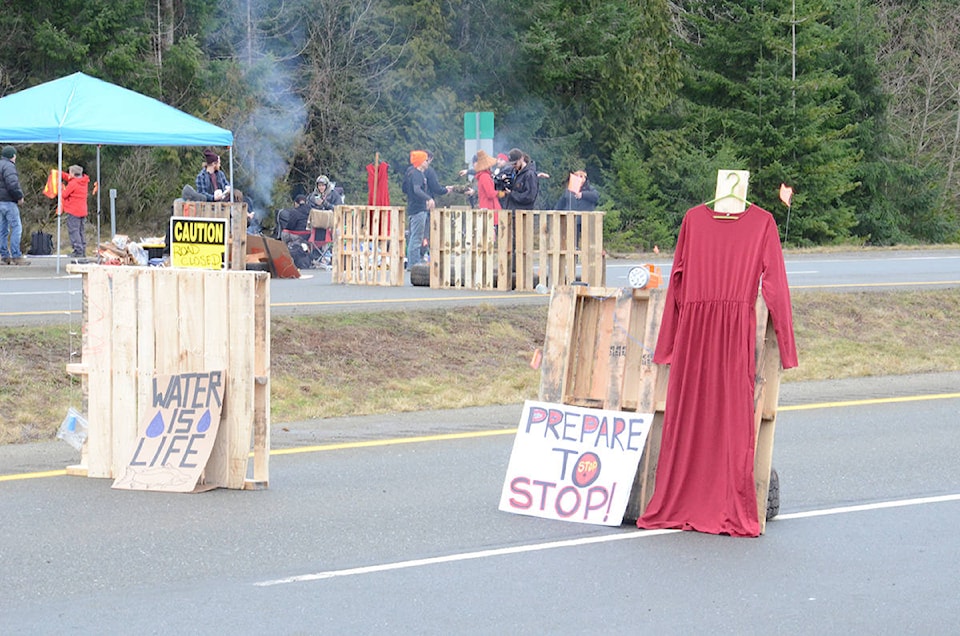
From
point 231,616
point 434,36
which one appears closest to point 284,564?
point 231,616

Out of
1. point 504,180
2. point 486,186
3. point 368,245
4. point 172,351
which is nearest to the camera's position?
point 172,351

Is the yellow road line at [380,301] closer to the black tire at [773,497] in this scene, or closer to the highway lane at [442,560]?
the highway lane at [442,560]

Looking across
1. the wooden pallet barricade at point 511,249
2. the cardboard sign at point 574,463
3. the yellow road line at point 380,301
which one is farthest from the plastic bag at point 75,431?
the wooden pallet barricade at point 511,249

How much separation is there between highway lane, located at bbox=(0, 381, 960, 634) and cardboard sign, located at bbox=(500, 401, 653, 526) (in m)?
0.12

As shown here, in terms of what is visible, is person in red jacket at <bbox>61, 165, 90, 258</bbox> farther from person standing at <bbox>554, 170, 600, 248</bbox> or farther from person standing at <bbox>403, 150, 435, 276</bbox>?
person standing at <bbox>554, 170, 600, 248</bbox>

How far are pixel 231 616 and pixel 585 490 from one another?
2591 mm

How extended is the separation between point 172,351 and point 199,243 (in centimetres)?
95

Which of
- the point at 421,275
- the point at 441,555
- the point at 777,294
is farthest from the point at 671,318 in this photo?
the point at 421,275

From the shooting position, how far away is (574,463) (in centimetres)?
835

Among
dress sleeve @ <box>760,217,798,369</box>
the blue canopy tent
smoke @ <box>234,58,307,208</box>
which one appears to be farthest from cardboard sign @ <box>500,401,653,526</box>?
smoke @ <box>234,58,307,208</box>

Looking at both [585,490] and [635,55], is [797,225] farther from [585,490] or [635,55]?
[585,490]

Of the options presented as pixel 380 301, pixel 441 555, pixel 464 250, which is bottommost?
pixel 441 555

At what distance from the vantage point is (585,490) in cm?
823

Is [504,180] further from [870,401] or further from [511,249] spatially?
[870,401]
